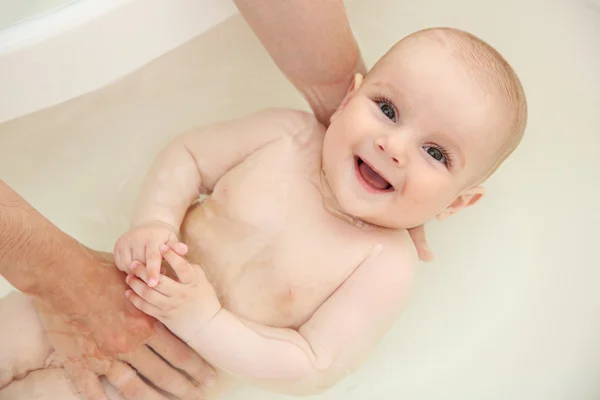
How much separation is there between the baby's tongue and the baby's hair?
0.56 ft

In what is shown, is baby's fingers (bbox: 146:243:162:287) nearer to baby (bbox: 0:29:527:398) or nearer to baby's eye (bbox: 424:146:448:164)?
baby (bbox: 0:29:527:398)

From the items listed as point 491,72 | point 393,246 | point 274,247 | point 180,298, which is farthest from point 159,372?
point 491,72

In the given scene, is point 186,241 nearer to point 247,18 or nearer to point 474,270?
point 247,18

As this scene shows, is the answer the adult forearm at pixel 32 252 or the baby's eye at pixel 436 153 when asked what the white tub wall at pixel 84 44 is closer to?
the adult forearm at pixel 32 252

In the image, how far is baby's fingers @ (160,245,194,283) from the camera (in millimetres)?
845

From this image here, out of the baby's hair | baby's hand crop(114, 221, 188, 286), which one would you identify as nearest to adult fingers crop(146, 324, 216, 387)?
baby's hand crop(114, 221, 188, 286)

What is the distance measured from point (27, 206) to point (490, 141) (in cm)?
63

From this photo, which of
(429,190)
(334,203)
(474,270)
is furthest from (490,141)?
(474,270)

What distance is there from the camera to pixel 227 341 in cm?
91

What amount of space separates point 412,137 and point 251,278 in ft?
1.11

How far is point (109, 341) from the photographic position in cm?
90

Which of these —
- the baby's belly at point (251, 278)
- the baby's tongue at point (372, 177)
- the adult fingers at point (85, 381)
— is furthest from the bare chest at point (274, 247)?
the adult fingers at point (85, 381)

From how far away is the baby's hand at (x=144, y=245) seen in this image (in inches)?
33.6

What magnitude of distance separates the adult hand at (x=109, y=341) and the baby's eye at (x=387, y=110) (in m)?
0.45
